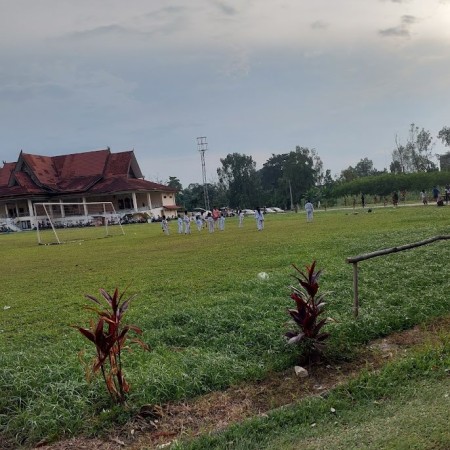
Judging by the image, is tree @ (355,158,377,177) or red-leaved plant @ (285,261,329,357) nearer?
red-leaved plant @ (285,261,329,357)

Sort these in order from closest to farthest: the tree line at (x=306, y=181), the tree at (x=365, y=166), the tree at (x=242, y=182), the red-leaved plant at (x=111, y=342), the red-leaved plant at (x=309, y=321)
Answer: the red-leaved plant at (x=111, y=342) < the red-leaved plant at (x=309, y=321) < the tree line at (x=306, y=181) < the tree at (x=242, y=182) < the tree at (x=365, y=166)

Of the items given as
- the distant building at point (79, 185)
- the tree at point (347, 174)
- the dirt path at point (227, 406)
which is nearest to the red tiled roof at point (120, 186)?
the distant building at point (79, 185)

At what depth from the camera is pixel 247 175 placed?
71.8m

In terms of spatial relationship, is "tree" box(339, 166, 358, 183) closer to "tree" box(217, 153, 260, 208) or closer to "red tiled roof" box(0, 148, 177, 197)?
"tree" box(217, 153, 260, 208)

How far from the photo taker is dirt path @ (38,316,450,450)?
3.84 meters

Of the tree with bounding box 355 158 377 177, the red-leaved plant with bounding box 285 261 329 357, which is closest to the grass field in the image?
the red-leaved plant with bounding box 285 261 329 357

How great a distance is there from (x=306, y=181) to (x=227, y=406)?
64.9 metres

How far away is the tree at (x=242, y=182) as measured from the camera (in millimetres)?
71500

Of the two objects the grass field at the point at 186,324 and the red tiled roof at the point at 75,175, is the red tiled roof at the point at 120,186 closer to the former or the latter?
the red tiled roof at the point at 75,175

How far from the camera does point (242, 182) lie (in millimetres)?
71812

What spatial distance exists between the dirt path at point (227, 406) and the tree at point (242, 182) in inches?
2625

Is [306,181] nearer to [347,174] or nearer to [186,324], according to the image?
[347,174]

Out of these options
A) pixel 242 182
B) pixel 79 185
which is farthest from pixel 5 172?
pixel 242 182

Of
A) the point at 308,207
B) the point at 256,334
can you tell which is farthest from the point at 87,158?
the point at 256,334
